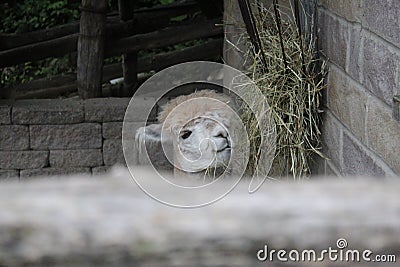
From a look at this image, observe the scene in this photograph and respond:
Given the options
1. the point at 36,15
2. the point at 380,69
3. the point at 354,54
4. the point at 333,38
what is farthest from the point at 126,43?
the point at 380,69

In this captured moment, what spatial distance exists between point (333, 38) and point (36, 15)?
6909 millimetres

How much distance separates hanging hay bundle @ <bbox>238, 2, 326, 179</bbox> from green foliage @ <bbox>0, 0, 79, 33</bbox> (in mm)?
5887

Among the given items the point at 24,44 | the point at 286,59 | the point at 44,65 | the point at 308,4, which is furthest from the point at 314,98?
the point at 44,65

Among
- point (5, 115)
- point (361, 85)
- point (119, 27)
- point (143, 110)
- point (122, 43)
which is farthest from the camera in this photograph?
point (119, 27)

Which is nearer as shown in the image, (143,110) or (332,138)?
(332,138)

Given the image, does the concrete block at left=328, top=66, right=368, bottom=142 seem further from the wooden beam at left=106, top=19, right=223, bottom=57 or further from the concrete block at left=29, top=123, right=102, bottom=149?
the wooden beam at left=106, top=19, right=223, bottom=57

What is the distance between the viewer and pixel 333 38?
355 cm

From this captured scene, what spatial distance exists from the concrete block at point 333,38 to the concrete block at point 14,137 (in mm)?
2658

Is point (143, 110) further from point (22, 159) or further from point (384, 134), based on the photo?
point (384, 134)

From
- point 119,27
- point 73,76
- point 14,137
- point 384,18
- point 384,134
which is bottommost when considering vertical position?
point 384,134

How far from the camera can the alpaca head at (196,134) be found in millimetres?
3252

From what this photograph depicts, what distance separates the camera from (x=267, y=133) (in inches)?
154

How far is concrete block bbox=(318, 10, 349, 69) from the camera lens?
11.0 ft

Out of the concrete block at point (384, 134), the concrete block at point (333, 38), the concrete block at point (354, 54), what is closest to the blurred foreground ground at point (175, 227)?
the concrete block at point (384, 134)
